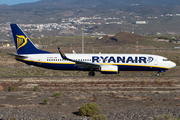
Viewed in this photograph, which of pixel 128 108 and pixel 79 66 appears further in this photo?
pixel 79 66

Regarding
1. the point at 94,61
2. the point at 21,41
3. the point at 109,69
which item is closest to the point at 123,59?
the point at 109,69

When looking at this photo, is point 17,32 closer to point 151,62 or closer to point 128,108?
point 151,62

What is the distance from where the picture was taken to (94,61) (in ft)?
117

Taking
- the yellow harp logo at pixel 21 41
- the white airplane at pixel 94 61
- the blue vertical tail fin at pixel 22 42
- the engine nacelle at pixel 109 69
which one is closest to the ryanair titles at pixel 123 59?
the white airplane at pixel 94 61

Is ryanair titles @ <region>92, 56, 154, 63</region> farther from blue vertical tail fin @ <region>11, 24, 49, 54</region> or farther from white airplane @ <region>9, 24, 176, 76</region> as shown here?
blue vertical tail fin @ <region>11, 24, 49, 54</region>

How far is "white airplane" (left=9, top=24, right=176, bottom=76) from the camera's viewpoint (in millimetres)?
35219

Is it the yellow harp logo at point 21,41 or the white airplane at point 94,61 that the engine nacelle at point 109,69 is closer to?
the white airplane at point 94,61

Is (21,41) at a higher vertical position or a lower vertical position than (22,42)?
higher

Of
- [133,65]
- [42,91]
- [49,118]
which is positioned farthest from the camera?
[133,65]

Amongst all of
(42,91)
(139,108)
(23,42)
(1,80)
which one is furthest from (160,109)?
(23,42)

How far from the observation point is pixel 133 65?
35219mm

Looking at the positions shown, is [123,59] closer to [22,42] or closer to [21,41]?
[22,42]

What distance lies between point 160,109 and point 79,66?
19.5 metres

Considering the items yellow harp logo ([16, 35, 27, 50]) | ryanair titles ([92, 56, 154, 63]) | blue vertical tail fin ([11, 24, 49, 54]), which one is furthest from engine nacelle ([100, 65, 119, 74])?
yellow harp logo ([16, 35, 27, 50])
